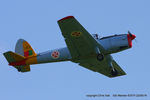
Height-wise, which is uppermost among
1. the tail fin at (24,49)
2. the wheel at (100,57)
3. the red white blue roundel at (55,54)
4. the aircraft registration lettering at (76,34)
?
the aircraft registration lettering at (76,34)

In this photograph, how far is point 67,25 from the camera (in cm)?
1421

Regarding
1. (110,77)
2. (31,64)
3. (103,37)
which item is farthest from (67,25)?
(110,77)

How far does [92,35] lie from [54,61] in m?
2.70

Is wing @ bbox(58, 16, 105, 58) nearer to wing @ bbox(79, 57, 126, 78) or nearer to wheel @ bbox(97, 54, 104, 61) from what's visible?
wheel @ bbox(97, 54, 104, 61)

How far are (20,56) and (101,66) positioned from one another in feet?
16.4

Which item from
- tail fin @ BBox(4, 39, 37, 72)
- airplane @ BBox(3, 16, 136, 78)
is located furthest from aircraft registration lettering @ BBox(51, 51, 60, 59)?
tail fin @ BBox(4, 39, 37, 72)

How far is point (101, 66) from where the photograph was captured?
18516mm

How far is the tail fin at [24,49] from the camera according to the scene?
700 inches

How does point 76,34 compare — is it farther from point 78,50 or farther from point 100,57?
point 100,57

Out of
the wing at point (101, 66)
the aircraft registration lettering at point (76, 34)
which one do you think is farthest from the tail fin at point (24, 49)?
the aircraft registration lettering at point (76, 34)

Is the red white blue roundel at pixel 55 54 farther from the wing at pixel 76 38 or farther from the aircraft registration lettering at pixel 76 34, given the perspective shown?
the aircraft registration lettering at pixel 76 34

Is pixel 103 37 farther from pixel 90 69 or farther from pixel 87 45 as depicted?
pixel 90 69

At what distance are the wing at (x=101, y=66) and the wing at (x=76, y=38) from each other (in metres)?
1.16

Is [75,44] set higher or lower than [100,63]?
higher
